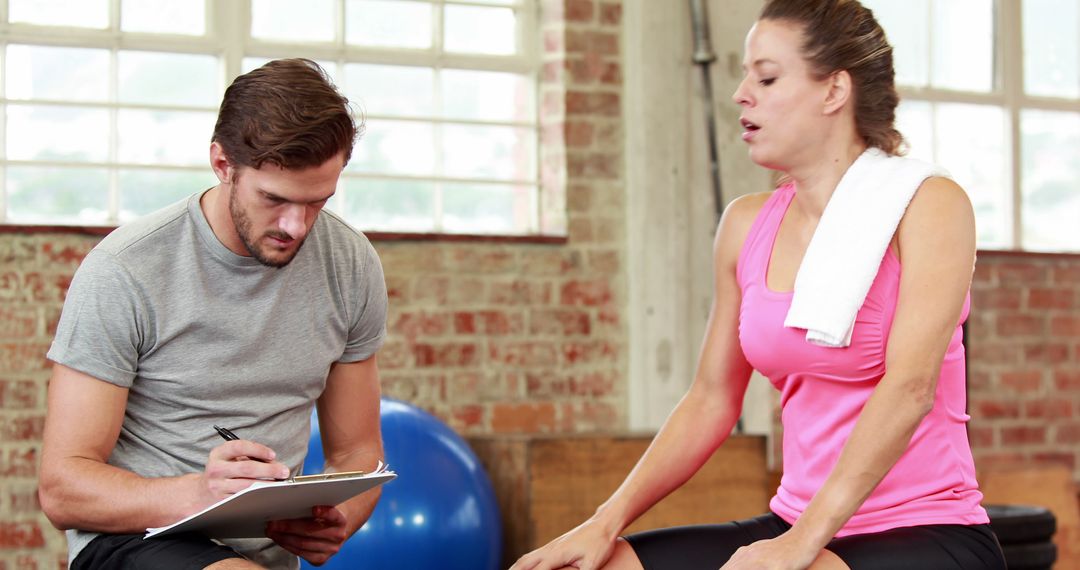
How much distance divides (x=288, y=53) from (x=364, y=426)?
7.27 ft

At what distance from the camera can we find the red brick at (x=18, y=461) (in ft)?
12.0

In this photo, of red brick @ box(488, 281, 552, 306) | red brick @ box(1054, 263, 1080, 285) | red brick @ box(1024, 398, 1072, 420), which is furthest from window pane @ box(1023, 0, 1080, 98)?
red brick @ box(488, 281, 552, 306)

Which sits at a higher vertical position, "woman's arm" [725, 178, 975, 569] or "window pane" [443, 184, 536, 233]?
"window pane" [443, 184, 536, 233]

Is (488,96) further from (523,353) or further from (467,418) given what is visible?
(467,418)

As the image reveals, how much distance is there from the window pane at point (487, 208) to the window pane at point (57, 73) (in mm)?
1163

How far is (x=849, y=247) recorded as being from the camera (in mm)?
1774

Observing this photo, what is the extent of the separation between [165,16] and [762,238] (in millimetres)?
2640

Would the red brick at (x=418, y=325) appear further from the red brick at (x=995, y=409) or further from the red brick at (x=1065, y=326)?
the red brick at (x=1065, y=326)

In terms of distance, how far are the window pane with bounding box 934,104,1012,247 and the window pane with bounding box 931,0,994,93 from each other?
110 mm

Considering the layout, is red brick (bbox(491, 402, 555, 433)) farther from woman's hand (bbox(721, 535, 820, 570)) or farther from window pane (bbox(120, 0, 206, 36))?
woman's hand (bbox(721, 535, 820, 570))

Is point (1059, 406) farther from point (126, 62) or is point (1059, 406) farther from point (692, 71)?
point (126, 62)

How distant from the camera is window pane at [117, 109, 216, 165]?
3.89 meters

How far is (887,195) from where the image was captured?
1778 millimetres

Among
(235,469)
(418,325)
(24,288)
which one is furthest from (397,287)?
(235,469)
